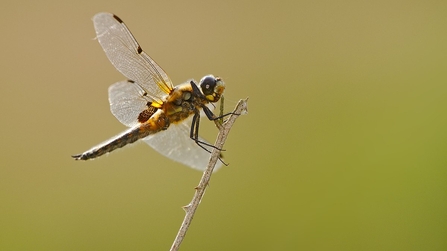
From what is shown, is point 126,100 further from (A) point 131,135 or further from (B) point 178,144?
(B) point 178,144

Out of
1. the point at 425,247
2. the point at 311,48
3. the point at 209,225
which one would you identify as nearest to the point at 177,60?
the point at 311,48

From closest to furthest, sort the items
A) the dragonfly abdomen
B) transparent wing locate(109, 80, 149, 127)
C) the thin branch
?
the thin branch
the dragonfly abdomen
transparent wing locate(109, 80, 149, 127)

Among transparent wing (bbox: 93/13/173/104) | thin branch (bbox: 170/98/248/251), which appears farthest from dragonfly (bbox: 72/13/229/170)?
thin branch (bbox: 170/98/248/251)

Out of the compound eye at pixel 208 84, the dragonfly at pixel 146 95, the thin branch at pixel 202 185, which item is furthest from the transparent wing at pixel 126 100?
the thin branch at pixel 202 185

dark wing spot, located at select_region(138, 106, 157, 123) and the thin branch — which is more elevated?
dark wing spot, located at select_region(138, 106, 157, 123)

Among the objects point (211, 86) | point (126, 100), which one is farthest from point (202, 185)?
point (126, 100)

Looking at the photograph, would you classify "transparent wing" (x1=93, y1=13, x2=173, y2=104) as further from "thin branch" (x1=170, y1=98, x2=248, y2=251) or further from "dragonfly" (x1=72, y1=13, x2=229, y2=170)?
"thin branch" (x1=170, y1=98, x2=248, y2=251)

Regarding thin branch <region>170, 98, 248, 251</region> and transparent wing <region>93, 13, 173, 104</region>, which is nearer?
thin branch <region>170, 98, 248, 251</region>
